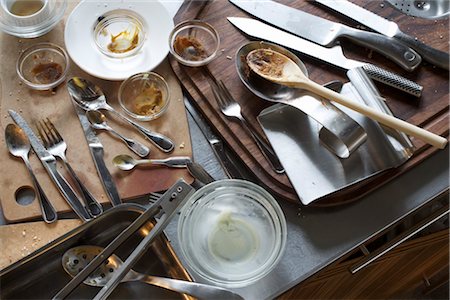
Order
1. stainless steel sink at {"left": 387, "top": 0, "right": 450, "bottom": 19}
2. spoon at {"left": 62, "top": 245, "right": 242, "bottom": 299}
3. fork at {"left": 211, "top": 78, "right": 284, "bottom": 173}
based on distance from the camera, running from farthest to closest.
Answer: stainless steel sink at {"left": 387, "top": 0, "right": 450, "bottom": 19}
fork at {"left": 211, "top": 78, "right": 284, "bottom": 173}
spoon at {"left": 62, "top": 245, "right": 242, "bottom": 299}

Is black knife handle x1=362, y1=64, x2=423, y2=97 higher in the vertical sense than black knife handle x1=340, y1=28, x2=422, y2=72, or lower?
lower

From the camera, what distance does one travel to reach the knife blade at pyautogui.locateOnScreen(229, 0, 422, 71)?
87 centimetres

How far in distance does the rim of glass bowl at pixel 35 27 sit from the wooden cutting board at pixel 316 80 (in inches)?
6.7

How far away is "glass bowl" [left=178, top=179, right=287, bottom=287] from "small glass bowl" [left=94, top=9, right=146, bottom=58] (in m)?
0.26

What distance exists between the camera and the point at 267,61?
33.5 inches

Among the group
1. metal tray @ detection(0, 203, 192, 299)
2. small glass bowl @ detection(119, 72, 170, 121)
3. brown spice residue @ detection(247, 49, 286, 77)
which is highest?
brown spice residue @ detection(247, 49, 286, 77)

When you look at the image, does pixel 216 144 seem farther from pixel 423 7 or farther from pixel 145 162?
pixel 423 7

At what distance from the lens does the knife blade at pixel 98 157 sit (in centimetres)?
80

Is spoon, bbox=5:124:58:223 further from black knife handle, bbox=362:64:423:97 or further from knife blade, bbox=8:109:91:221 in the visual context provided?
black knife handle, bbox=362:64:423:97

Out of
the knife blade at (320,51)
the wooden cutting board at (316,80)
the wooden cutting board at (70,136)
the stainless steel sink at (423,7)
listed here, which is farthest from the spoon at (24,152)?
the stainless steel sink at (423,7)

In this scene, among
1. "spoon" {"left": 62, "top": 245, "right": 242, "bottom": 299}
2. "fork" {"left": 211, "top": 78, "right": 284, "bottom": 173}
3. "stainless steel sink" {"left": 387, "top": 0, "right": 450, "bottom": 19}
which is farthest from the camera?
"stainless steel sink" {"left": 387, "top": 0, "right": 450, "bottom": 19}

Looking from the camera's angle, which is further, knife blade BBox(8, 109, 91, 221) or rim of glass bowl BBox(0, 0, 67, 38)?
rim of glass bowl BBox(0, 0, 67, 38)

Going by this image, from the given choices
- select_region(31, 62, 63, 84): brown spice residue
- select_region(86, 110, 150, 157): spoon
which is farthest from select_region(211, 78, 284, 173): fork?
select_region(31, 62, 63, 84): brown spice residue

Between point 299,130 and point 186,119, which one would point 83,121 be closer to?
point 186,119
